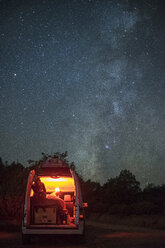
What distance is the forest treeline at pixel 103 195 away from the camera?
22766mm

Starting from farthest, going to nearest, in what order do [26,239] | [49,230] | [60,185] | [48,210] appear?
Answer: [60,185], [48,210], [26,239], [49,230]

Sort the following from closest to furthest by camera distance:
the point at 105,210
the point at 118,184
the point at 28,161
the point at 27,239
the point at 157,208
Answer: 1. the point at 27,239
2. the point at 28,161
3. the point at 157,208
4. the point at 105,210
5. the point at 118,184

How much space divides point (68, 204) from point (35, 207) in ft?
7.40

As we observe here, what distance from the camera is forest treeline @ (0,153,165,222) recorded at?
2277cm

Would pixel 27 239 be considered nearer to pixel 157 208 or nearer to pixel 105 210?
pixel 157 208

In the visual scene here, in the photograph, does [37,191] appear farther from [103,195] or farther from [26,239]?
[103,195]

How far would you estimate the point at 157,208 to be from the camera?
4222cm

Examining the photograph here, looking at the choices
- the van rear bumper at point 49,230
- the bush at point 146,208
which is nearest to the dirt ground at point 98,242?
the van rear bumper at point 49,230

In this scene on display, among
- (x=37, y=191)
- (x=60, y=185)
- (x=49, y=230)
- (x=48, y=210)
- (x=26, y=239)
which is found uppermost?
(x=60, y=185)

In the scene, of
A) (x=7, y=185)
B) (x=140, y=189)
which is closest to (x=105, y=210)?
(x=140, y=189)

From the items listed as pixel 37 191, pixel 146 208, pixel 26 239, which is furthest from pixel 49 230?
pixel 146 208

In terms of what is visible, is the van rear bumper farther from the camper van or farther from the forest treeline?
the forest treeline

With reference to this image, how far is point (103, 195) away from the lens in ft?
182

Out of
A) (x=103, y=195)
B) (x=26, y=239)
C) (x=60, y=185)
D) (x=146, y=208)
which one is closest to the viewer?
(x=26, y=239)
